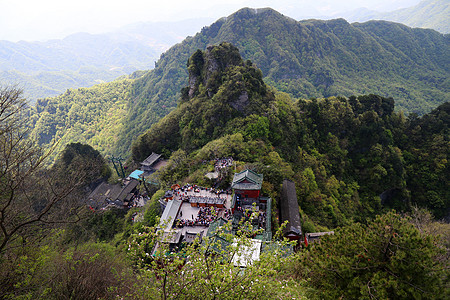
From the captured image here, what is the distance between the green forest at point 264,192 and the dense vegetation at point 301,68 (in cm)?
4347

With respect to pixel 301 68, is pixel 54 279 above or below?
above

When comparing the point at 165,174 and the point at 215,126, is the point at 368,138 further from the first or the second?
the point at 165,174

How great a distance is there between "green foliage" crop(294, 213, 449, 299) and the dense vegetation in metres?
82.7

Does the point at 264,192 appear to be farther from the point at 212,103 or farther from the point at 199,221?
the point at 212,103

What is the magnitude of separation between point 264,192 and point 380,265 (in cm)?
1783

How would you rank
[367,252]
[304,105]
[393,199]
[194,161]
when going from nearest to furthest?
[367,252]
[194,161]
[393,199]
[304,105]

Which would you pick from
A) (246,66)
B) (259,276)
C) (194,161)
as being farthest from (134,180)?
(259,276)

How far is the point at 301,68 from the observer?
105812mm

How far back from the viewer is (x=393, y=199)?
4522 cm

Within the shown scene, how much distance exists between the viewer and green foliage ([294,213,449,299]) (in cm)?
907

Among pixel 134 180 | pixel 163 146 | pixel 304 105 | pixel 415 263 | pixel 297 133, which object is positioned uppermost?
pixel 415 263

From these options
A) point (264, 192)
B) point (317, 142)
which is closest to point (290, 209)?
point (264, 192)

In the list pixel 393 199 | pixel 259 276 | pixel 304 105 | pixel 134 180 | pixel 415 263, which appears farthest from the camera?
pixel 304 105

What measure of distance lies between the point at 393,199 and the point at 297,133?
22.3m
